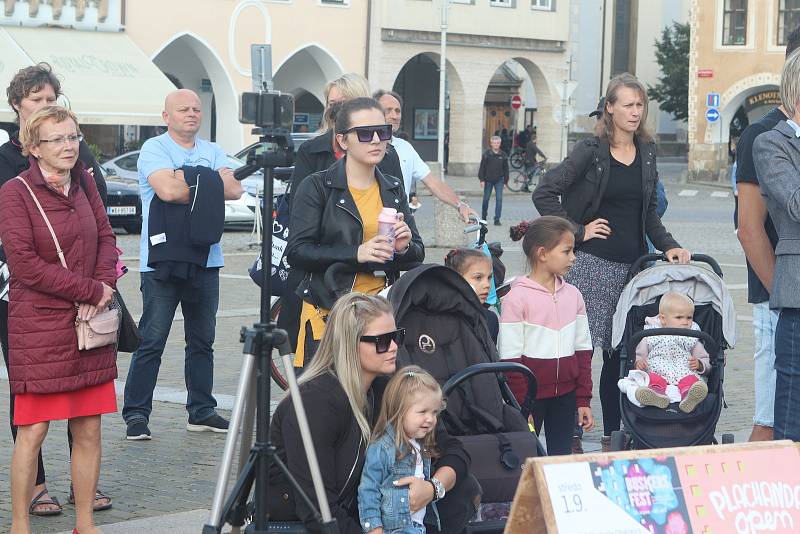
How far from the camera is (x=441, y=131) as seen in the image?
39.2 m

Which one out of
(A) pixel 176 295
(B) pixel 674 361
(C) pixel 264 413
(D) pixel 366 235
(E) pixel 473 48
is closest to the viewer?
(C) pixel 264 413

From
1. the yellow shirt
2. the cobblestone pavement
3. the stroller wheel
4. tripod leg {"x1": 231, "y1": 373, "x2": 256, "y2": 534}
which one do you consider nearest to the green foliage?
the cobblestone pavement

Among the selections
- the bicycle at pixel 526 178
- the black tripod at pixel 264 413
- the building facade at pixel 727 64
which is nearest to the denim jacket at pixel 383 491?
the black tripod at pixel 264 413

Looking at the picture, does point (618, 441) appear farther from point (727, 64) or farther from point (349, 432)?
point (727, 64)

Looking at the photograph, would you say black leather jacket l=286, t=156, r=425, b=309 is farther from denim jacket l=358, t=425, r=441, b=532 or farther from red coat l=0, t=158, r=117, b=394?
denim jacket l=358, t=425, r=441, b=532

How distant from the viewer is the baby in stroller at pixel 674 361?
266 inches

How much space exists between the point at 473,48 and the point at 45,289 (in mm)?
42204

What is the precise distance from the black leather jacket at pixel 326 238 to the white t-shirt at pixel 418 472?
120cm

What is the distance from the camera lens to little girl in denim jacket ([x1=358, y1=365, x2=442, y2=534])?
16.6 feet

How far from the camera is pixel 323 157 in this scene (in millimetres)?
7348

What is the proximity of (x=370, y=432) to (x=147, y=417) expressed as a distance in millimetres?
3216

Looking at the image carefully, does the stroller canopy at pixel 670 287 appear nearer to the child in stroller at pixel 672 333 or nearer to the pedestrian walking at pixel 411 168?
the child in stroller at pixel 672 333

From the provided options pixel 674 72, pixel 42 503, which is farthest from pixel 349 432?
pixel 674 72

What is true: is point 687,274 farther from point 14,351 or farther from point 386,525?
point 14,351
